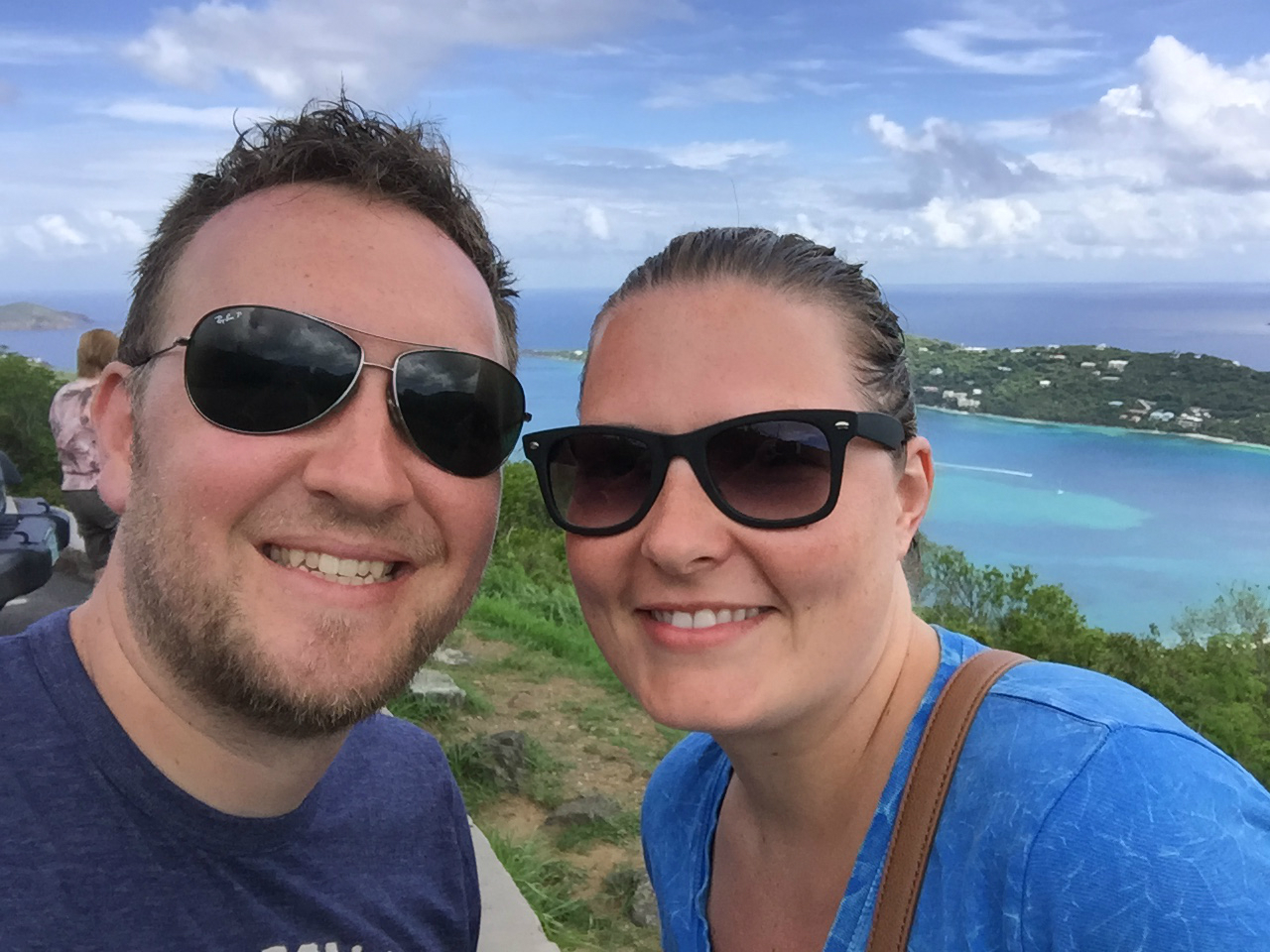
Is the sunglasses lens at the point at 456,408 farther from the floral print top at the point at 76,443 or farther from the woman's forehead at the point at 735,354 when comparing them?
the floral print top at the point at 76,443

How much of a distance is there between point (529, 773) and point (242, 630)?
341 centimetres

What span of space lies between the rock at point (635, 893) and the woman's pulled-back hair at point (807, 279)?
287 centimetres

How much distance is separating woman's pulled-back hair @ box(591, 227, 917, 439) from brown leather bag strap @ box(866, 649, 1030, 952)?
18.5 inches

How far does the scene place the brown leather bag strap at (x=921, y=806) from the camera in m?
1.23

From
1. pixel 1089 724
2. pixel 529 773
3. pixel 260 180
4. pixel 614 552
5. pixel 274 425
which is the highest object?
pixel 260 180

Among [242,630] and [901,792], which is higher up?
[242,630]

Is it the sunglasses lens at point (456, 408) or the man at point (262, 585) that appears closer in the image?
the man at point (262, 585)

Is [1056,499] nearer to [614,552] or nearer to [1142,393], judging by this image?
[1142,393]

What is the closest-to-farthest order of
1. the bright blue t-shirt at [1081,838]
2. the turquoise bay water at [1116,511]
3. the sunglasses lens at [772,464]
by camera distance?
the bright blue t-shirt at [1081,838]
the sunglasses lens at [772,464]
the turquoise bay water at [1116,511]

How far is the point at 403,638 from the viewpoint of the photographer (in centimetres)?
157

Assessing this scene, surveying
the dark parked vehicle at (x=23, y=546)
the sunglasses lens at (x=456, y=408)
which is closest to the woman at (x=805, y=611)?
the sunglasses lens at (x=456, y=408)

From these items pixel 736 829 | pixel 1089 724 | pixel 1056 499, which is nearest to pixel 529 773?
pixel 736 829

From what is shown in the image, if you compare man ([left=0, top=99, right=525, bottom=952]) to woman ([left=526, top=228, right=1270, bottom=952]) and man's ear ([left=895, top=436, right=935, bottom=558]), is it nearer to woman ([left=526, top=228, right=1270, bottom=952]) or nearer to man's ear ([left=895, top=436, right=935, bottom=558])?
woman ([left=526, top=228, right=1270, bottom=952])


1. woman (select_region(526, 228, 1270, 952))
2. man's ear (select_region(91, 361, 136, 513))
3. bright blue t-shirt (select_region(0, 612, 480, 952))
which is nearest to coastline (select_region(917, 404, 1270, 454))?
woman (select_region(526, 228, 1270, 952))
